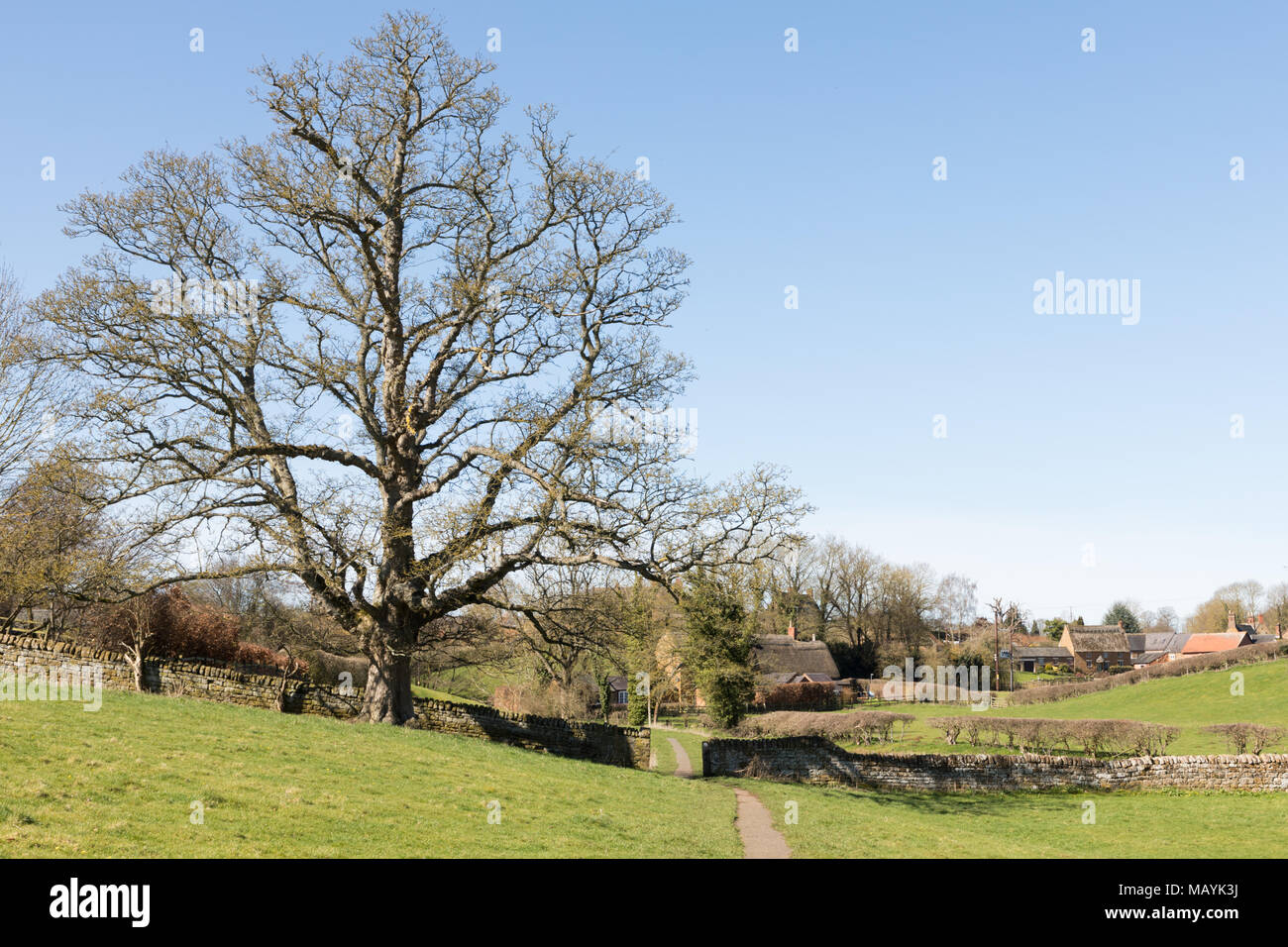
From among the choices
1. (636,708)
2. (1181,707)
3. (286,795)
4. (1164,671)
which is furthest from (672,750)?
(1164,671)

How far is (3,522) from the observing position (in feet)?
64.8

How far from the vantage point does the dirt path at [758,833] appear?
12866 mm

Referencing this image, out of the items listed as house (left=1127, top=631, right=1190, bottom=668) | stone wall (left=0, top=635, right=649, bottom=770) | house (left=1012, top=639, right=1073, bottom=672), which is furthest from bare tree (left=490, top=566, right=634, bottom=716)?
house (left=1012, top=639, right=1073, bottom=672)

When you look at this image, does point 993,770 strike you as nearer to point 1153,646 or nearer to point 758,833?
point 758,833

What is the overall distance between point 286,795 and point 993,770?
23.7 metres

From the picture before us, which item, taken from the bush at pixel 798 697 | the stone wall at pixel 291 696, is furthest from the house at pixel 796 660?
the stone wall at pixel 291 696

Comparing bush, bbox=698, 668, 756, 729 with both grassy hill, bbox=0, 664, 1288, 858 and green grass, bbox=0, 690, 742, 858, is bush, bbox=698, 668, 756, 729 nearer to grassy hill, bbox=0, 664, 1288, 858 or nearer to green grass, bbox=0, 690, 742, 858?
grassy hill, bbox=0, 664, 1288, 858

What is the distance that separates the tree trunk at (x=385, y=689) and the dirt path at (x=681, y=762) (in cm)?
765

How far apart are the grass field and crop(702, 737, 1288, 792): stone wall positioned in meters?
6.69

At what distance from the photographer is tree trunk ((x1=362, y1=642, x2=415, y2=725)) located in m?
21.4

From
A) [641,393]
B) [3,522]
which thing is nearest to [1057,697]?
[641,393]

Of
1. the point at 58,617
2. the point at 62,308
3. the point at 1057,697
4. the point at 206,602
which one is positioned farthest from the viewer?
the point at 1057,697

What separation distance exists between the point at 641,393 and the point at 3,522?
48.7 ft
